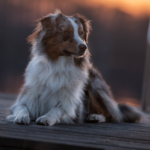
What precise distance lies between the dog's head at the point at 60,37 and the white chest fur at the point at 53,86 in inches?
5.6

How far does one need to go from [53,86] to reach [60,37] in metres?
0.66

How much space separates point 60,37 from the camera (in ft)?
9.91

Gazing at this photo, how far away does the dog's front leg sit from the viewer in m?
2.56

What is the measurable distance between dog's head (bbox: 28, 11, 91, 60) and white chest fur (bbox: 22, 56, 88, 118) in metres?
0.14

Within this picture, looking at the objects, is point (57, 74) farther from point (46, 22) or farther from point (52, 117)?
point (46, 22)

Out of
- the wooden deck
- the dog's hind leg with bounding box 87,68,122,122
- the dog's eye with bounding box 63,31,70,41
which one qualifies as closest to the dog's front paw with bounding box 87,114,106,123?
the dog's hind leg with bounding box 87,68,122,122

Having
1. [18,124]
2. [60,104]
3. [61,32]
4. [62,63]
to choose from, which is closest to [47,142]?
[18,124]

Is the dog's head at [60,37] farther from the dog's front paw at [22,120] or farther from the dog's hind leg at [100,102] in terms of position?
the dog's front paw at [22,120]

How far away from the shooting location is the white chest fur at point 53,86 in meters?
2.99

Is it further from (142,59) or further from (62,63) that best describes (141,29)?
(62,63)

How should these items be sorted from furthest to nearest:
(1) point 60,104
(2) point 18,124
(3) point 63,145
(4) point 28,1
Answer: (4) point 28,1 < (1) point 60,104 < (2) point 18,124 < (3) point 63,145

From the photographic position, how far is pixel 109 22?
12.2 meters

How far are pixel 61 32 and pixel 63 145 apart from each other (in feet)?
5.41

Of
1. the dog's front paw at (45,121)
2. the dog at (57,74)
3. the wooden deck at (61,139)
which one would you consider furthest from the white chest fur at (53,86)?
the wooden deck at (61,139)
